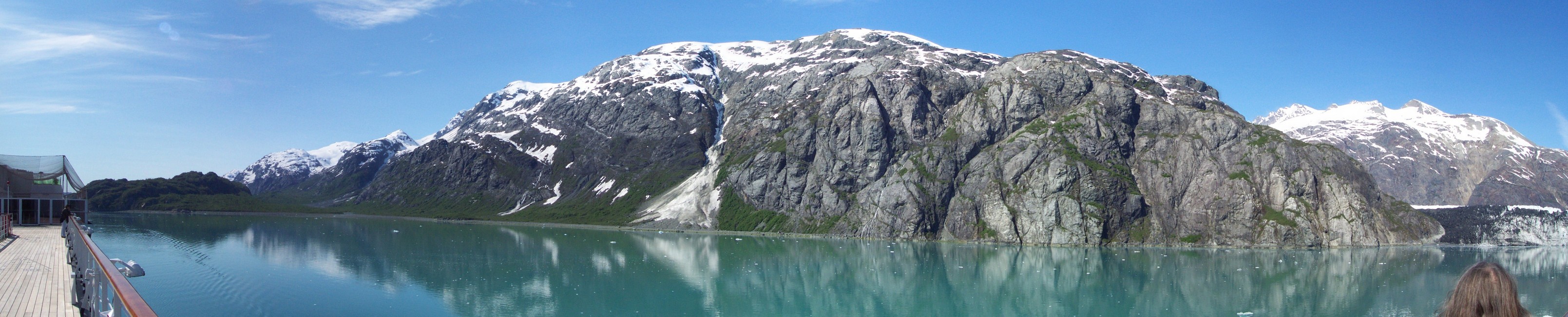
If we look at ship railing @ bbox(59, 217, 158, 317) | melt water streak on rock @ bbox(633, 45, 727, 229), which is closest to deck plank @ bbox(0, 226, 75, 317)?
ship railing @ bbox(59, 217, 158, 317)

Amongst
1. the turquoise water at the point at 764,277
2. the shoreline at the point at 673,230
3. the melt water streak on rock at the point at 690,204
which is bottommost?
the shoreline at the point at 673,230

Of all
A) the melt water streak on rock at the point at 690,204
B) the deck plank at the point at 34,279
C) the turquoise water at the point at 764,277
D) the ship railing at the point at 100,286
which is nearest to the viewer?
the ship railing at the point at 100,286

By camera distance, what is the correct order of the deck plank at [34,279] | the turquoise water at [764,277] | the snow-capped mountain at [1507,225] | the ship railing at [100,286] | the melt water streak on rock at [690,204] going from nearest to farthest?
1. the ship railing at [100,286]
2. the deck plank at [34,279]
3. the turquoise water at [764,277]
4. the snow-capped mountain at [1507,225]
5. the melt water streak on rock at [690,204]

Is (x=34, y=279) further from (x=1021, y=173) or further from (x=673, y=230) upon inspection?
(x=673, y=230)

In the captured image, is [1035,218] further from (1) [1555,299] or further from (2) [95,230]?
(2) [95,230]

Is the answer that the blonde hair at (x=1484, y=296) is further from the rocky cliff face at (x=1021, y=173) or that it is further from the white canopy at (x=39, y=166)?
the rocky cliff face at (x=1021, y=173)

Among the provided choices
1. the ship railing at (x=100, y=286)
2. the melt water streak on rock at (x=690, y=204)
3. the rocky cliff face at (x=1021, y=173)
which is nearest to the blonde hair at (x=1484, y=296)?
the ship railing at (x=100, y=286)
